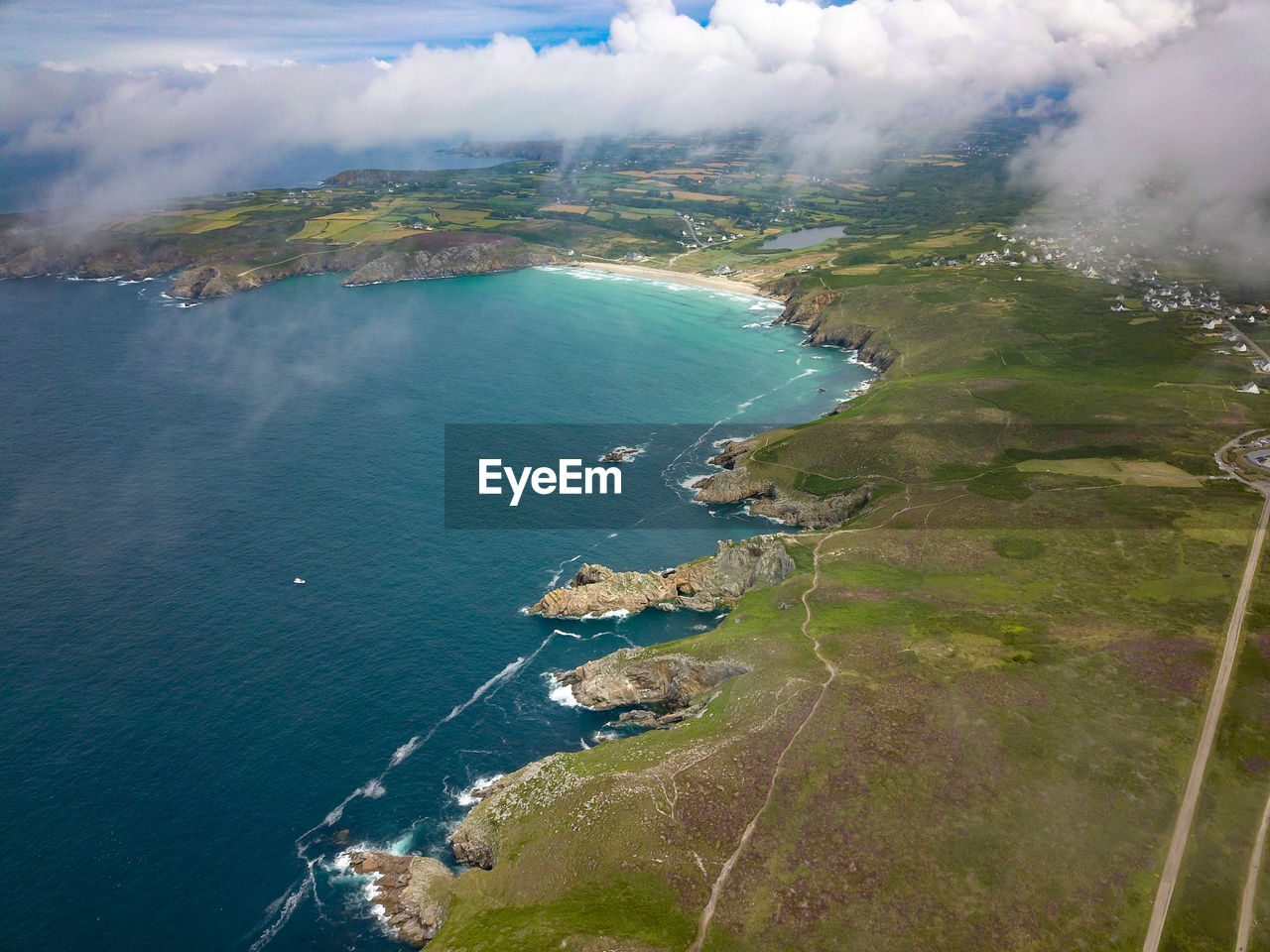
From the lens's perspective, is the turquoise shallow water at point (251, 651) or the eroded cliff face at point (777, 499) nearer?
the turquoise shallow water at point (251, 651)

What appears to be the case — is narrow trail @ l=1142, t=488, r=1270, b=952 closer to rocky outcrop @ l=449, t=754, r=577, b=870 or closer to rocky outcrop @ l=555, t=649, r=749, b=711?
rocky outcrop @ l=555, t=649, r=749, b=711

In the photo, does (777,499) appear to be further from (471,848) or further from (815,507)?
(471,848)

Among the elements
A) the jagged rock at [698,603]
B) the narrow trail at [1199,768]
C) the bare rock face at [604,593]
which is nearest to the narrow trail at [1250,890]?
the narrow trail at [1199,768]

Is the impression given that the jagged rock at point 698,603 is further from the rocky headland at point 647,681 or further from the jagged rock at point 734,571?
the rocky headland at point 647,681

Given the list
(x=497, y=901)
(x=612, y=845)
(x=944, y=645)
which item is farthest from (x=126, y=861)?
(x=944, y=645)

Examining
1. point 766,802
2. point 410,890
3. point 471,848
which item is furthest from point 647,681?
point 410,890

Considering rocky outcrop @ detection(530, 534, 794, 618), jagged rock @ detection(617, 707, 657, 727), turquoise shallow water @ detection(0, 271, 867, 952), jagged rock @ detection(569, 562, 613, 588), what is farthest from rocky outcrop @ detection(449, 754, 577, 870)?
jagged rock @ detection(569, 562, 613, 588)
